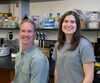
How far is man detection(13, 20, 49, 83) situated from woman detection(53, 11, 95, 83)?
18 cm

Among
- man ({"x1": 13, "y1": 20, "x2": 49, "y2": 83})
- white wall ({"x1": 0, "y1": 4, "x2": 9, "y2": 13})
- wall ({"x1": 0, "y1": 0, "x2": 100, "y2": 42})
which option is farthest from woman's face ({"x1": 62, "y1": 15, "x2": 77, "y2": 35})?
white wall ({"x1": 0, "y1": 4, "x2": 9, "y2": 13})

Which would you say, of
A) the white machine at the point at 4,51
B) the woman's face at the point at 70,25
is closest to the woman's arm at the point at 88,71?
the woman's face at the point at 70,25

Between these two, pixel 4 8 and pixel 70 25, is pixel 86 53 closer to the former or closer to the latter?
pixel 70 25

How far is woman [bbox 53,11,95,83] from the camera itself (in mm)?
1503

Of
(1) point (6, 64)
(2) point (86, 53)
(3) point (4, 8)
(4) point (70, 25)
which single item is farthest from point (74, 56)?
(3) point (4, 8)

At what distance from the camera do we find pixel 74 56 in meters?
1.53

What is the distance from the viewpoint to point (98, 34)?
102 inches

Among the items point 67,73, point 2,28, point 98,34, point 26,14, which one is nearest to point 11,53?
point 2,28

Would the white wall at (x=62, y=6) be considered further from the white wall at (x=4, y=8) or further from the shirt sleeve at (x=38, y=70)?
the shirt sleeve at (x=38, y=70)

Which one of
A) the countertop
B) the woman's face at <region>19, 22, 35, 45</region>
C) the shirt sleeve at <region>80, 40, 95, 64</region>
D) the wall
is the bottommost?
the countertop

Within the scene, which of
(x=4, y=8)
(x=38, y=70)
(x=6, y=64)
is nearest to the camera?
(x=38, y=70)

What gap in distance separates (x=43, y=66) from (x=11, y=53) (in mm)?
1651

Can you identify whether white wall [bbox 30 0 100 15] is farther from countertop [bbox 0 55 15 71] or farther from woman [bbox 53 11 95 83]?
woman [bbox 53 11 95 83]

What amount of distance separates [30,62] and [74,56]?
38cm
